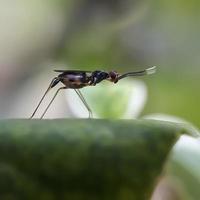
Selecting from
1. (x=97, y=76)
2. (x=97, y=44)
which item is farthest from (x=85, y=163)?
(x=97, y=44)

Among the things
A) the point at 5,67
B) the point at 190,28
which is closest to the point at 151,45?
the point at 190,28

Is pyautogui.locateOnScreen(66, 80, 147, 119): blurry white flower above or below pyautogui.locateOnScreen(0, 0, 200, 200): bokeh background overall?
above

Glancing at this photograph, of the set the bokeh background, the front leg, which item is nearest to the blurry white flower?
the front leg

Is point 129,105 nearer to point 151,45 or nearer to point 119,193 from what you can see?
point 119,193

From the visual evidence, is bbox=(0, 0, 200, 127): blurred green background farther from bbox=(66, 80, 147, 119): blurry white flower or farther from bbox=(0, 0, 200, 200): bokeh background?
bbox=(66, 80, 147, 119): blurry white flower

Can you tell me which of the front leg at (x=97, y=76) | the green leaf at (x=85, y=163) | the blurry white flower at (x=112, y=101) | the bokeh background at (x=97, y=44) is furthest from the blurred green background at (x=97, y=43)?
the green leaf at (x=85, y=163)

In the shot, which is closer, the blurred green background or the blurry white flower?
the blurry white flower
